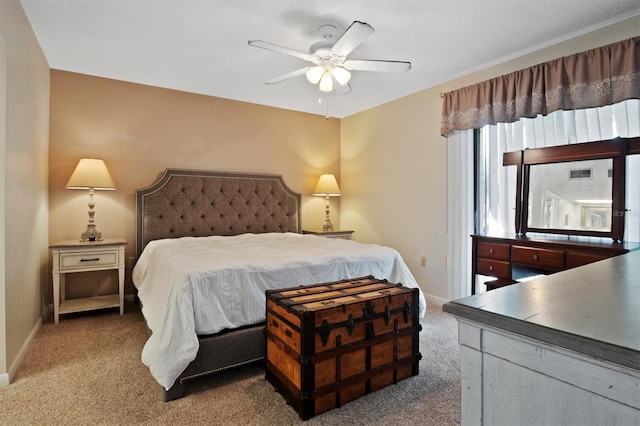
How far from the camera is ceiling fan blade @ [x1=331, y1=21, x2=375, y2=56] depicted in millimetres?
2084

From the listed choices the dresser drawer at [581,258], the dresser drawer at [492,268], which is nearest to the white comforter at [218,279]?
the dresser drawer at [492,268]

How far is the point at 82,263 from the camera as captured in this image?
10.4 feet

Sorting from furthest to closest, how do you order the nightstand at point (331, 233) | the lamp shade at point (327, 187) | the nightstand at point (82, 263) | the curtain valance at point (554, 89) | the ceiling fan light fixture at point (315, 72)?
the lamp shade at point (327, 187) < the nightstand at point (331, 233) < the nightstand at point (82, 263) < the ceiling fan light fixture at point (315, 72) < the curtain valance at point (554, 89)

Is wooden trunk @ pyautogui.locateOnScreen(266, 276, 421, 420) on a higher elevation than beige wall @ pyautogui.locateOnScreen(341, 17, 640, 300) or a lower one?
lower

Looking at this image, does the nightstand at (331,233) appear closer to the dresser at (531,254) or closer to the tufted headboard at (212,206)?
the tufted headboard at (212,206)

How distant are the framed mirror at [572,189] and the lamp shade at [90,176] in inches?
147

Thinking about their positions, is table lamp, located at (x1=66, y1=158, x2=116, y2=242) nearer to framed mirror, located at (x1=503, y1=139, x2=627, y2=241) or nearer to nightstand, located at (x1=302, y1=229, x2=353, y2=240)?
nightstand, located at (x1=302, y1=229, x2=353, y2=240)

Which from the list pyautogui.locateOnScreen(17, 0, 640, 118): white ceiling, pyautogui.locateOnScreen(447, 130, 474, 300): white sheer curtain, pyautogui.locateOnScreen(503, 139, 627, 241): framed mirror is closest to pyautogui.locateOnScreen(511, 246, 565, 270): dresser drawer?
pyautogui.locateOnScreen(503, 139, 627, 241): framed mirror

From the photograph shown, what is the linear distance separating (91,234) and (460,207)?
141 inches

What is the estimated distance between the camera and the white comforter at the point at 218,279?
191 cm

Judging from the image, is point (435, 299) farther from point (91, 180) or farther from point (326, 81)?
point (91, 180)

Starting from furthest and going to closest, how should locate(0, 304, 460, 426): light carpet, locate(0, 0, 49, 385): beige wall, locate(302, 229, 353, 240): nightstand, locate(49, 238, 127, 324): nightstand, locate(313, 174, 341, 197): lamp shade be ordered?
locate(313, 174, 341, 197): lamp shade < locate(302, 229, 353, 240): nightstand < locate(49, 238, 127, 324): nightstand < locate(0, 0, 49, 385): beige wall < locate(0, 304, 460, 426): light carpet

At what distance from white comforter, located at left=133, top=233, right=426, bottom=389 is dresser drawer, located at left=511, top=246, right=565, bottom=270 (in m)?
0.82

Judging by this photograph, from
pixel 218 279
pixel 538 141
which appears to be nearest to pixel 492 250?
pixel 538 141
